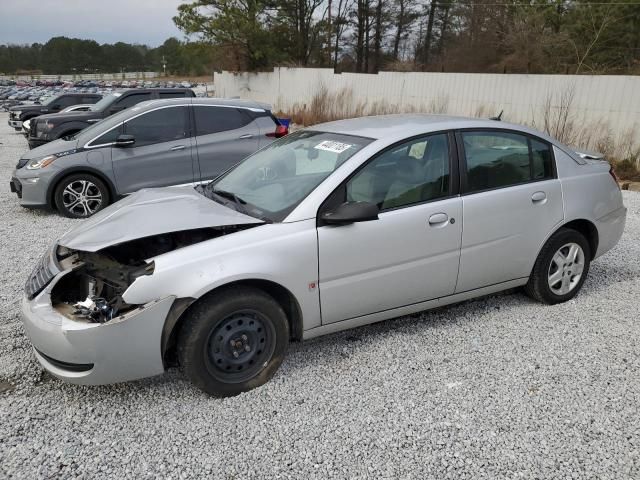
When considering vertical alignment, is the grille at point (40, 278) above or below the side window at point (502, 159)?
below

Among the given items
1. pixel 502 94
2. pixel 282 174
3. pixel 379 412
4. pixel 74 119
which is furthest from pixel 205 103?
pixel 502 94

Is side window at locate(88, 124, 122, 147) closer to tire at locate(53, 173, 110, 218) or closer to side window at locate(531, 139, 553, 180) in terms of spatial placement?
tire at locate(53, 173, 110, 218)

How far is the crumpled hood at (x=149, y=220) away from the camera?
3164 mm

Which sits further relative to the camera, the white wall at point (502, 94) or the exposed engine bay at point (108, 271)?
the white wall at point (502, 94)

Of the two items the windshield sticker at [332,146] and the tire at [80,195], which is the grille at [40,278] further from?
the tire at [80,195]

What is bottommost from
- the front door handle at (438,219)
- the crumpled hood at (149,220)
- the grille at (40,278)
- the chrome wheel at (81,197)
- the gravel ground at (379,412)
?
the gravel ground at (379,412)

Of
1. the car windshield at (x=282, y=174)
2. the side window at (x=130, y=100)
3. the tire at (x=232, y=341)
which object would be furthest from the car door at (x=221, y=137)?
the side window at (x=130, y=100)

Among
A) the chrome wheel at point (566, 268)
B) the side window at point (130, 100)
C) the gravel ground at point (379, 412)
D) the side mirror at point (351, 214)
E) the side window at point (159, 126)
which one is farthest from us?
the side window at point (130, 100)

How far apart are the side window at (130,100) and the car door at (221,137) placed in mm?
5435

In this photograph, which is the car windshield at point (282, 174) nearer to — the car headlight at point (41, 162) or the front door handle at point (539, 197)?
the front door handle at point (539, 197)

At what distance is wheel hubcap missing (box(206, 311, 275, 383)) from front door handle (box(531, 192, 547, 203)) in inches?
90.9

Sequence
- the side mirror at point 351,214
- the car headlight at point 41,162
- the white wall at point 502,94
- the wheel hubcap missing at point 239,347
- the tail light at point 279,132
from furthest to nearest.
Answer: the white wall at point 502,94
the tail light at point 279,132
the car headlight at point 41,162
the side mirror at point 351,214
the wheel hubcap missing at point 239,347

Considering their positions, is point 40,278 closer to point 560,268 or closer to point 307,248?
point 307,248

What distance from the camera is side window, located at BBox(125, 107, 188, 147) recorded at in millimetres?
7754
